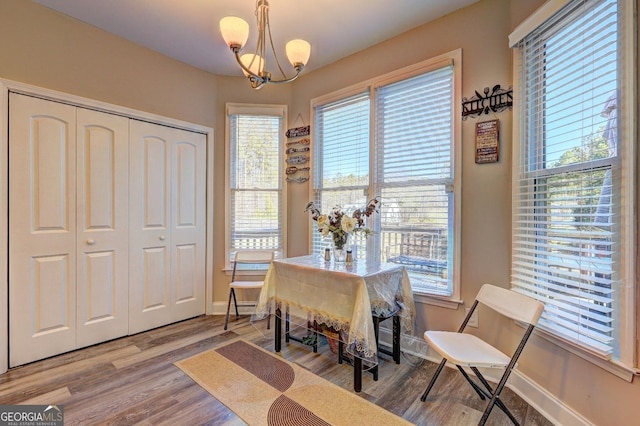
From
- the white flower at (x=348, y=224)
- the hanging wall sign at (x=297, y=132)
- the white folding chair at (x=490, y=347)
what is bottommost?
the white folding chair at (x=490, y=347)

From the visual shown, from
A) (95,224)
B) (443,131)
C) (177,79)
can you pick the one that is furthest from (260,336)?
(177,79)

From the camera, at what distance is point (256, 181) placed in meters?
3.55

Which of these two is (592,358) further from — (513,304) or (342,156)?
(342,156)

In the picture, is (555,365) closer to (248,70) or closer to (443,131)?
(443,131)

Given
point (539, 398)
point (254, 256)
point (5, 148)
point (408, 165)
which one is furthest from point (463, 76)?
point (5, 148)

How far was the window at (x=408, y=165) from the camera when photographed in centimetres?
242

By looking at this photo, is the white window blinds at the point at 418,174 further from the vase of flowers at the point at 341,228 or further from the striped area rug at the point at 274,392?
the striped area rug at the point at 274,392

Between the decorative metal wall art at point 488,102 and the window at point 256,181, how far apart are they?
2.04 meters

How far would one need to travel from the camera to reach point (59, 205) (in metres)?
2.42

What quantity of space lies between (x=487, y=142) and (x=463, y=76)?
58cm

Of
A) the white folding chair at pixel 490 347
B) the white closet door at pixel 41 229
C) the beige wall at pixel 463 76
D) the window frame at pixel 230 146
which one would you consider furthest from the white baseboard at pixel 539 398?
the white closet door at pixel 41 229

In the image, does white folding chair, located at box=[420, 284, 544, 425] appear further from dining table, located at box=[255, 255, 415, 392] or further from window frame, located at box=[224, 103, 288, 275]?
window frame, located at box=[224, 103, 288, 275]

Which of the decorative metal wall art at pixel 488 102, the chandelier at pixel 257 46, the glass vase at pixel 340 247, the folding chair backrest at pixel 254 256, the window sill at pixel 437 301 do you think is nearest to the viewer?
the chandelier at pixel 257 46

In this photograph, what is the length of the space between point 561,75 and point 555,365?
174cm
